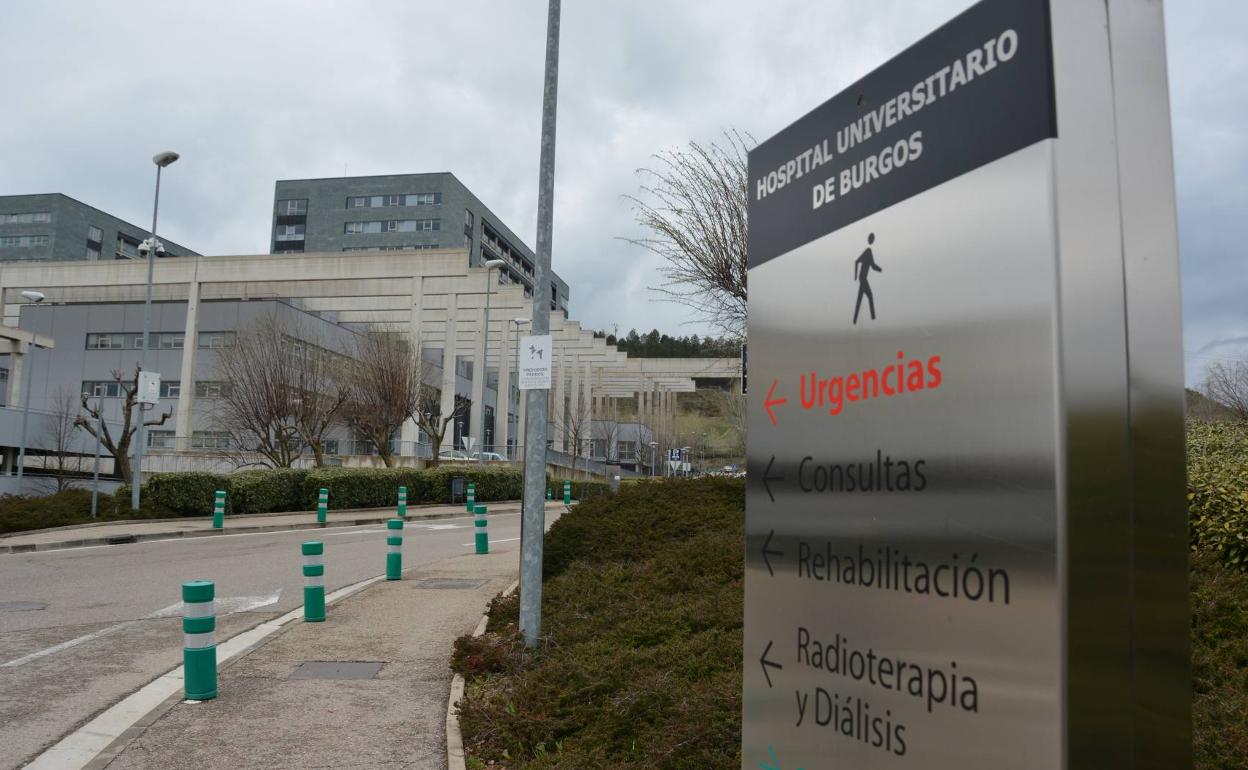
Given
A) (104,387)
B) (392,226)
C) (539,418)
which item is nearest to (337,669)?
(539,418)

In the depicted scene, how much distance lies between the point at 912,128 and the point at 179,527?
22865 mm

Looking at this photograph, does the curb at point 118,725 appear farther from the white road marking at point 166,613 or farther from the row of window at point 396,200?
the row of window at point 396,200

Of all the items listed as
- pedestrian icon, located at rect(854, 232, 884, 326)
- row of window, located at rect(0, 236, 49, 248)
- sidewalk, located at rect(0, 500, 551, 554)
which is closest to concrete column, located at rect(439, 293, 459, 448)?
sidewalk, located at rect(0, 500, 551, 554)

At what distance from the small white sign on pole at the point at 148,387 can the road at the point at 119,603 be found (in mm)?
4898

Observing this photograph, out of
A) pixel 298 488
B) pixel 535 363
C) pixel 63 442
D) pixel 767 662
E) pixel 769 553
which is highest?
pixel 63 442

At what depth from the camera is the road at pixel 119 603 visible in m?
7.08

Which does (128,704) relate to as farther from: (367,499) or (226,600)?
(367,499)

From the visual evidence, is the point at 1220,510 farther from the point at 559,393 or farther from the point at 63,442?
the point at 559,393

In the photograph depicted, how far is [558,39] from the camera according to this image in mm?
9523

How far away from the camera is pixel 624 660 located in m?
6.35

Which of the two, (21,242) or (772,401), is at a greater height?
Result: (21,242)

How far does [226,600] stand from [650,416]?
2471 inches

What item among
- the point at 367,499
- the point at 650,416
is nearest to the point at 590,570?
Answer: the point at 367,499

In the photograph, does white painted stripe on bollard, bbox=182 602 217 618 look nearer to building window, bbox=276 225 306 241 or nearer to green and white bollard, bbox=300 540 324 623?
green and white bollard, bbox=300 540 324 623
